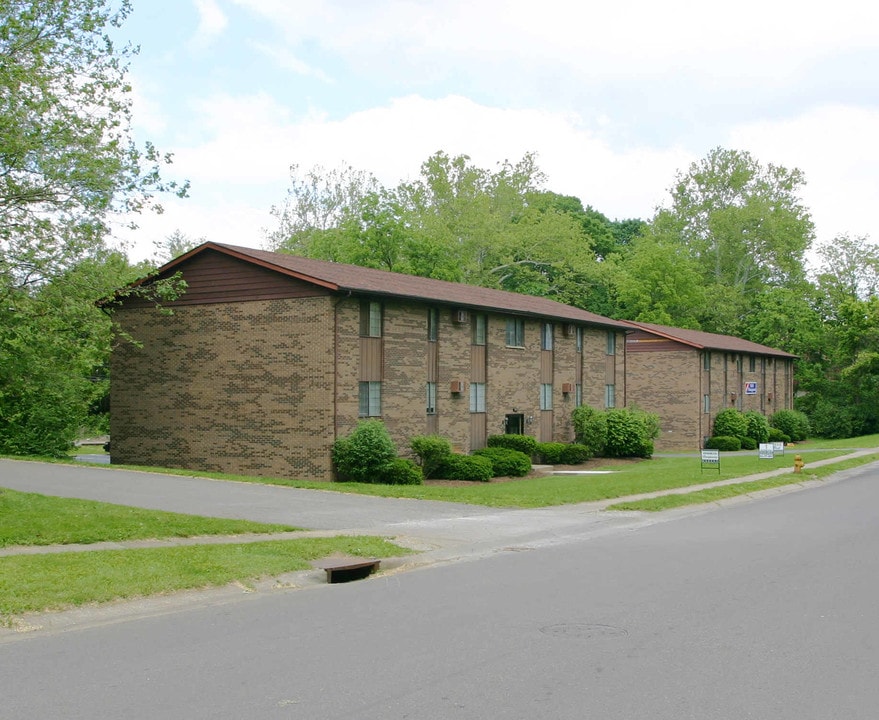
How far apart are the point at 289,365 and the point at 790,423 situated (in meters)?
42.9

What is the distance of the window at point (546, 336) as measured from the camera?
37969mm

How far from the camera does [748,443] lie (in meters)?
54.1

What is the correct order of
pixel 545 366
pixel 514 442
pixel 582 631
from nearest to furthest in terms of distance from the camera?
1. pixel 582 631
2. pixel 514 442
3. pixel 545 366

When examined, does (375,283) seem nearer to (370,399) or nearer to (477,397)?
(370,399)

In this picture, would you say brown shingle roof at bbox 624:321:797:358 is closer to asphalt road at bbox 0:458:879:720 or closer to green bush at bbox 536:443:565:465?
green bush at bbox 536:443:565:465

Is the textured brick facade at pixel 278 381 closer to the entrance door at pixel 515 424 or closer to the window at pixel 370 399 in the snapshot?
the window at pixel 370 399

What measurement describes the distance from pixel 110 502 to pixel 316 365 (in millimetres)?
9727

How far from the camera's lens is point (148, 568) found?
1120 centimetres

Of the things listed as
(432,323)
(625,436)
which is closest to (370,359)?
(432,323)

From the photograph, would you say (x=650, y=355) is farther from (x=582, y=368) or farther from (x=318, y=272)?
(x=318, y=272)

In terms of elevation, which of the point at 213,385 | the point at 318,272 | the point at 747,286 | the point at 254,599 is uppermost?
the point at 747,286

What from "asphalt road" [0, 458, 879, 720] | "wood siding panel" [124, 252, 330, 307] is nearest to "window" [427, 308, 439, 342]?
"wood siding panel" [124, 252, 330, 307]

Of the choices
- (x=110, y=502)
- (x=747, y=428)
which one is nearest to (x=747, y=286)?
(x=747, y=428)

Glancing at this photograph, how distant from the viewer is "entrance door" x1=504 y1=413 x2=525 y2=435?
35.9 meters
